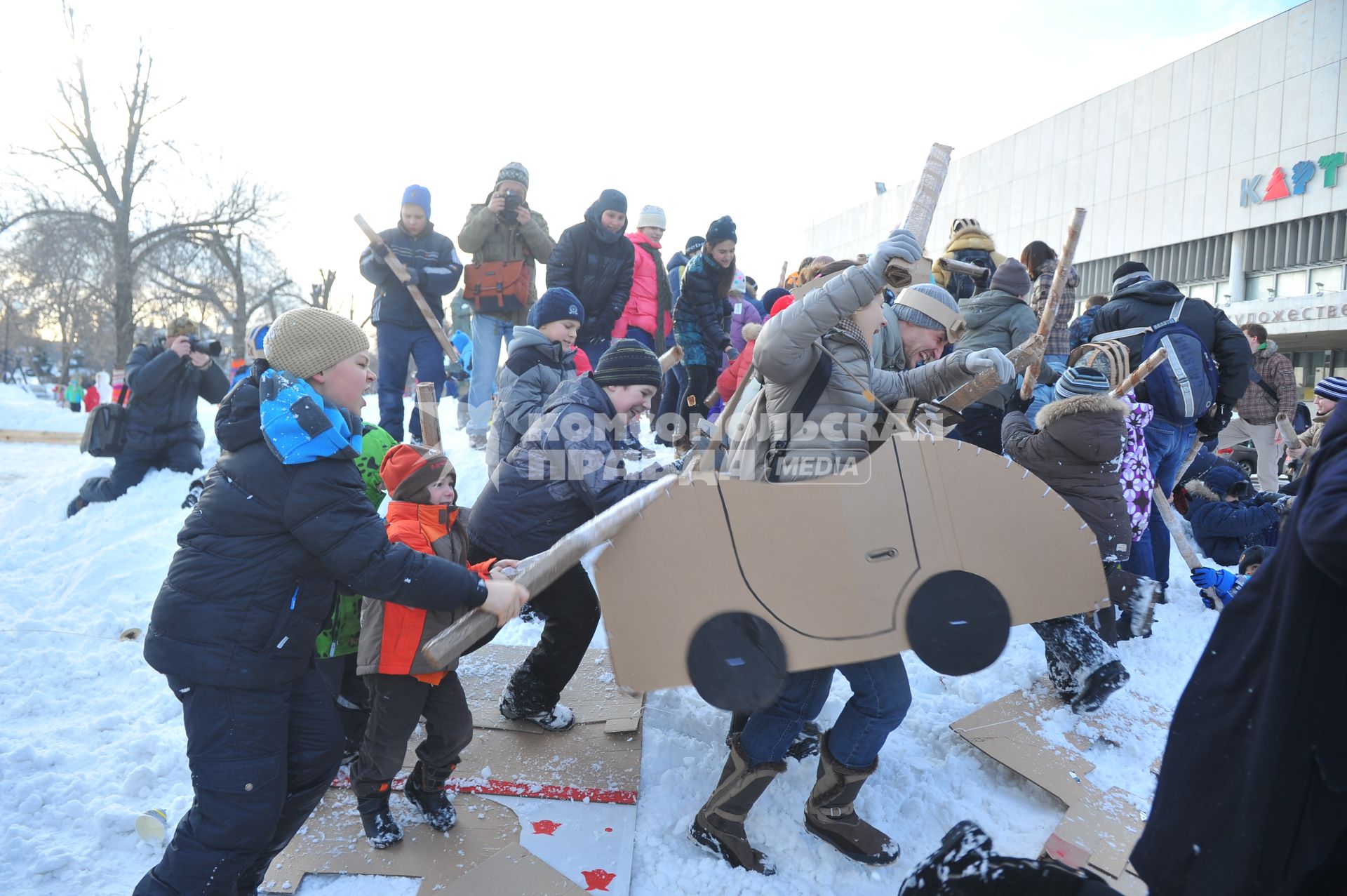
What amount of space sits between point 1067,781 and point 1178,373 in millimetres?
2999

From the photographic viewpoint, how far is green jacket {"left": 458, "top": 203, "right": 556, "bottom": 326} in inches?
242

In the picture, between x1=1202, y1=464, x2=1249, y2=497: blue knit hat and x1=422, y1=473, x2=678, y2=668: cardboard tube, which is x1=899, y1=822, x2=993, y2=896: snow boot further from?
x1=1202, y1=464, x2=1249, y2=497: blue knit hat

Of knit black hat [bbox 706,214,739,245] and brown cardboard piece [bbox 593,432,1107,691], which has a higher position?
knit black hat [bbox 706,214,739,245]

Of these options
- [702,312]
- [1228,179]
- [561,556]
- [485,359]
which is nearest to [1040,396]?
[702,312]

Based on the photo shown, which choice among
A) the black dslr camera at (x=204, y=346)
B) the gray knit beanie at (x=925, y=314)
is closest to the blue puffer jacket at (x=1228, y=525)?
the gray knit beanie at (x=925, y=314)

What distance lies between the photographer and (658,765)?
10.3 ft

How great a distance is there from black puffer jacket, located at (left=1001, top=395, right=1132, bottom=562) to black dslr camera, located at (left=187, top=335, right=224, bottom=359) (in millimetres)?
6922

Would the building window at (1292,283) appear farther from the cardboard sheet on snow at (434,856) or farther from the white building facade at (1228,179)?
the cardboard sheet on snow at (434,856)

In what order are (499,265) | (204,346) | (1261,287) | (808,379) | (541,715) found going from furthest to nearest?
(1261,287) → (204,346) → (499,265) → (541,715) → (808,379)

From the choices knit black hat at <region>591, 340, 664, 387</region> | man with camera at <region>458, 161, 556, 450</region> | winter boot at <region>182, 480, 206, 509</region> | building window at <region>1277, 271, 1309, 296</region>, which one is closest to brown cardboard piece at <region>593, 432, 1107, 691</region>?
knit black hat at <region>591, 340, 664, 387</region>

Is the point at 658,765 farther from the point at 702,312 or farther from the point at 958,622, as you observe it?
the point at 702,312

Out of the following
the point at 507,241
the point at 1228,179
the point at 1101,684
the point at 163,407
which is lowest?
the point at 1101,684

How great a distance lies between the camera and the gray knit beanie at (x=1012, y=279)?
4867mm

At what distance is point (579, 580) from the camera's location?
3.40m
